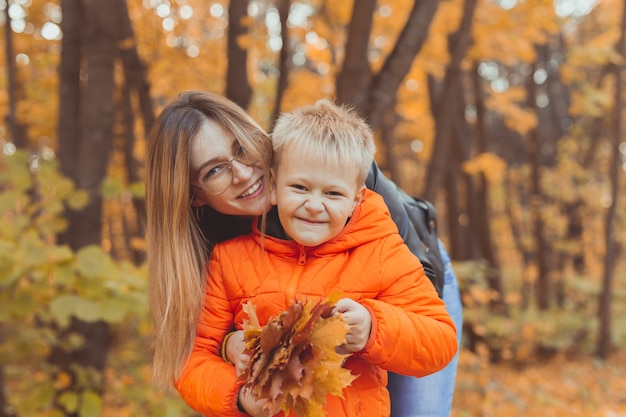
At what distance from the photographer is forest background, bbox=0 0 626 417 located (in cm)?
353

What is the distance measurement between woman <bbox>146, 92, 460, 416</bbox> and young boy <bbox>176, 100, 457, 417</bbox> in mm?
72

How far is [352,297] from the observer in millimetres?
1704

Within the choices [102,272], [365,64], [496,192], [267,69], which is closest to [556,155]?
[496,192]

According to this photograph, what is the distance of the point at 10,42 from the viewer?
5184mm

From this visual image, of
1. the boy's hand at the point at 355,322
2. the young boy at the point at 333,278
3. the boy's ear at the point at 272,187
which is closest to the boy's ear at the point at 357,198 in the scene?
the young boy at the point at 333,278

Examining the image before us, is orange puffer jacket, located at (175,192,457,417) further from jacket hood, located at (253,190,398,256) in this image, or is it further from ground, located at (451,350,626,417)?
ground, located at (451,350,626,417)

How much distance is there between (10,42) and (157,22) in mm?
1962

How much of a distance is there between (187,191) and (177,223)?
0.38 feet

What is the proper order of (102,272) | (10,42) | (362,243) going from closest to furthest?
(362,243), (102,272), (10,42)

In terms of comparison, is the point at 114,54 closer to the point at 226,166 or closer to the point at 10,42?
the point at 10,42

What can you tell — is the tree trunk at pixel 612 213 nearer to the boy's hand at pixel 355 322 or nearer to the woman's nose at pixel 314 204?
the woman's nose at pixel 314 204

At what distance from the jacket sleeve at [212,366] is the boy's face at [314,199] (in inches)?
13.1

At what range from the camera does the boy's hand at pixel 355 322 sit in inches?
61.3

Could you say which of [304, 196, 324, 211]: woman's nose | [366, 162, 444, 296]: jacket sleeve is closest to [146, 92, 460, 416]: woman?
[304, 196, 324, 211]: woman's nose
